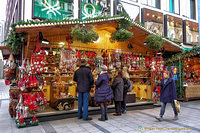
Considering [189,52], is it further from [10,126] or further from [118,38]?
[10,126]

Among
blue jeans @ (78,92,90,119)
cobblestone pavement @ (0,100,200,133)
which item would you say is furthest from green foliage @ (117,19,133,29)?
cobblestone pavement @ (0,100,200,133)

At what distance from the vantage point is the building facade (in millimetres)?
10031

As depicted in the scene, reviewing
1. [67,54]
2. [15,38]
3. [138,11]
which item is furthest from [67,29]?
[138,11]

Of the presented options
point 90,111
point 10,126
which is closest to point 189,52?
point 90,111

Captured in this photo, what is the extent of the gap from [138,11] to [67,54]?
34.5 feet

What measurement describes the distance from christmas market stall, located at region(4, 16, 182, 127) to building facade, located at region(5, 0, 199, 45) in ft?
12.1

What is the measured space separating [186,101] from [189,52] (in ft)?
9.82

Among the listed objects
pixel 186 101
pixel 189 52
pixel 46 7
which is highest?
pixel 46 7

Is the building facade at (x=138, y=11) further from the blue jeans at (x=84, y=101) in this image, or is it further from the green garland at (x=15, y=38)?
the blue jeans at (x=84, y=101)

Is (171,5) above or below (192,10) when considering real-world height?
below

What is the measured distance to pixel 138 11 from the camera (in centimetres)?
1500

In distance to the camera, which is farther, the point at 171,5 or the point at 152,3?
the point at 171,5

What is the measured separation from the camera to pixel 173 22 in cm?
1708

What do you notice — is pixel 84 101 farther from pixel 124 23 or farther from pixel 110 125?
pixel 124 23
